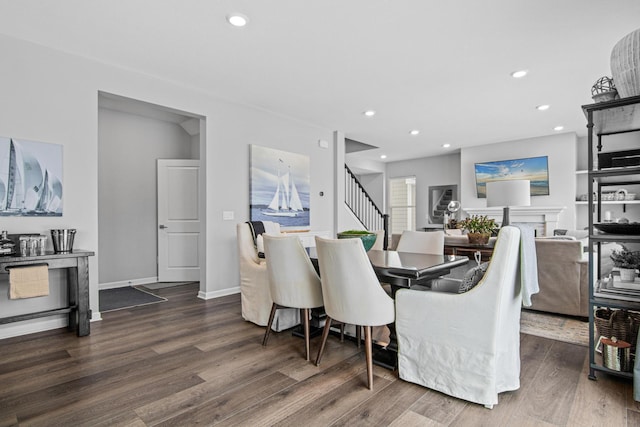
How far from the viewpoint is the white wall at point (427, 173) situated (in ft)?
29.1

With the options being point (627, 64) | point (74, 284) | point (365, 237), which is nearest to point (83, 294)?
point (74, 284)

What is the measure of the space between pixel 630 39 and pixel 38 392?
3.90 m

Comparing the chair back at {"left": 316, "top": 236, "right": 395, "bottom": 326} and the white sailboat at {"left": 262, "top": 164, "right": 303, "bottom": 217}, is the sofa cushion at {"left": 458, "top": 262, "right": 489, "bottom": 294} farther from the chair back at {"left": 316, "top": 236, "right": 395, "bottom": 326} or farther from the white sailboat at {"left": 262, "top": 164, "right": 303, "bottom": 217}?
the white sailboat at {"left": 262, "top": 164, "right": 303, "bottom": 217}

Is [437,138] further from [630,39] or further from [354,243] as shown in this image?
[354,243]

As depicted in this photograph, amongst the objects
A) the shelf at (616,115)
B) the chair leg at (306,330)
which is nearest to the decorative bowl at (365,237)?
the chair leg at (306,330)

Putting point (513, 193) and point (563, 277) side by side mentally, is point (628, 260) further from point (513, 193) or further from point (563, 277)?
point (513, 193)

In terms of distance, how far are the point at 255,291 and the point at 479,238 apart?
8.19 ft

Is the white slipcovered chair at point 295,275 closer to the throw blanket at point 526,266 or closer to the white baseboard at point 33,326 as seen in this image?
the throw blanket at point 526,266

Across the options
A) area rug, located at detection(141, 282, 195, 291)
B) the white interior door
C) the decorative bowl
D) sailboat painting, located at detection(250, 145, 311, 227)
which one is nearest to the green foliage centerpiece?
the decorative bowl

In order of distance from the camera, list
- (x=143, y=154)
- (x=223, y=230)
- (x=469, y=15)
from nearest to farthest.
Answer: (x=469, y=15)
(x=223, y=230)
(x=143, y=154)

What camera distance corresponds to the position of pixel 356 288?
85.0 inches

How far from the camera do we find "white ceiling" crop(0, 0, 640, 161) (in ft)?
8.86

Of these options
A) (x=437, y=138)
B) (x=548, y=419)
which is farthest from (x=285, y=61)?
(x=437, y=138)

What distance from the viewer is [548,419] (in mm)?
1811
